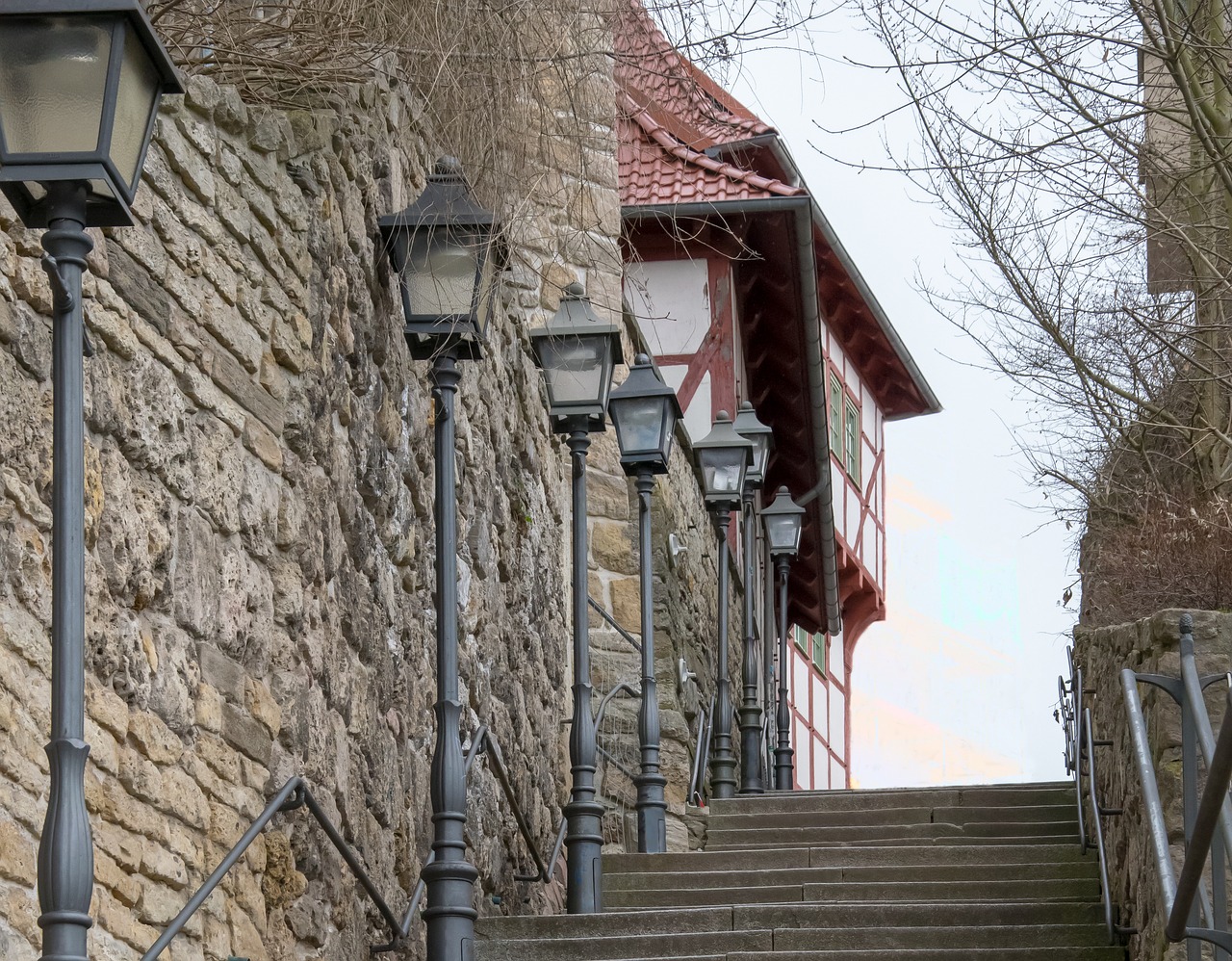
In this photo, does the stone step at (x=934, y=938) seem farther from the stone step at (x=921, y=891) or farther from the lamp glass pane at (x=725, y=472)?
the lamp glass pane at (x=725, y=472)

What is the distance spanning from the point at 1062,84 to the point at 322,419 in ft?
11.9

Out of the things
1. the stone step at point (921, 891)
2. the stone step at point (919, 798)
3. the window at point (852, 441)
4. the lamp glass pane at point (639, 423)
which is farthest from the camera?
the window at point (852, 441)

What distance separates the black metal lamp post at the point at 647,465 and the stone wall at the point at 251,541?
70cm

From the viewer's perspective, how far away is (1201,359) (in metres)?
9.16

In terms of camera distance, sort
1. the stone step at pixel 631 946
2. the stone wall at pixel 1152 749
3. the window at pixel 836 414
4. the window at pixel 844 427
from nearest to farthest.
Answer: the stone wall at pixel 1152 749
the stone step at pixel 631 946
the window at pixel 836 414
the window at pixel 844 427

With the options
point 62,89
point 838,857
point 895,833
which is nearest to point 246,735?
point 62,89

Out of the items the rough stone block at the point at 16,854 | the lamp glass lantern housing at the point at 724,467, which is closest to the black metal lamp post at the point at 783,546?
the lamp glass lantern housing at the point at 724,467

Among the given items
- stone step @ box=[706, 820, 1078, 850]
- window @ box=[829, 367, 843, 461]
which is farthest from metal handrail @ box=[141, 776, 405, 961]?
window @ box=[829, 367, 843, 461]

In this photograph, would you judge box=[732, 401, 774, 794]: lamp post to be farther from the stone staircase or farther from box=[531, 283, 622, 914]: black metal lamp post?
box=[531, 283, 622, 914]: black metal lamp post

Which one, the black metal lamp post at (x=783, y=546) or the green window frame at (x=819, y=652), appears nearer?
the black metal lamp post at (x=783, y=546)

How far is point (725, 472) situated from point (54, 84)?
7747 millimetres

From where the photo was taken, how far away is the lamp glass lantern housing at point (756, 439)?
11.8 metres

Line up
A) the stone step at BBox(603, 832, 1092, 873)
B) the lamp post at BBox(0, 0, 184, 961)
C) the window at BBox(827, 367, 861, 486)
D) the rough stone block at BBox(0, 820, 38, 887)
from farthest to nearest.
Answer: the window at BBox(827, 367, 861, 486) < the stone step at BBox(603, 832, 1092, 873) < the rough stone block at BBox(0, 820, 38, 887) < the lamp post at BBox(0, 0, 184, 961)

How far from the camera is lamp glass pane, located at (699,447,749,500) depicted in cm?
1066
